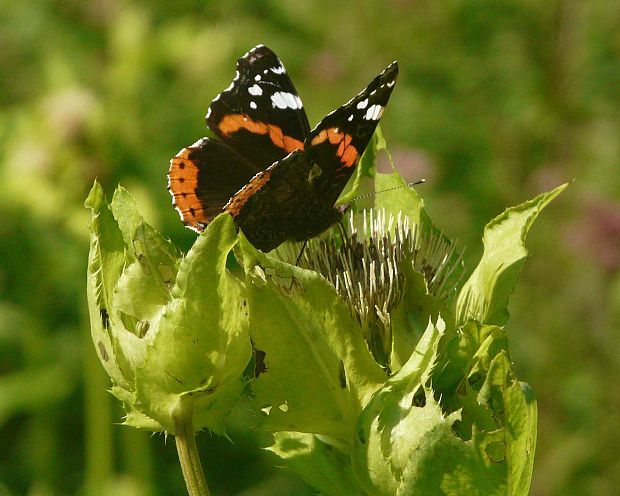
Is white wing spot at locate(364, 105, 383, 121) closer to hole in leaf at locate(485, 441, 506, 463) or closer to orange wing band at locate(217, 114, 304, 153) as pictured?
orange wing band at locate(217, 114, 304, 153)


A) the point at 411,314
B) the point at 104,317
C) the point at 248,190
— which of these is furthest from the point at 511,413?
the point at 248,190

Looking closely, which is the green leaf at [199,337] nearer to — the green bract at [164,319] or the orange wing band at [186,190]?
the green bract at [164,319]

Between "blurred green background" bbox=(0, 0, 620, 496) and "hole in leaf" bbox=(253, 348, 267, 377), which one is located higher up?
"blurred green background" bbox=(0, 0, 620, 496)

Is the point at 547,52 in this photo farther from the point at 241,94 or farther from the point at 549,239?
the point at 241,94

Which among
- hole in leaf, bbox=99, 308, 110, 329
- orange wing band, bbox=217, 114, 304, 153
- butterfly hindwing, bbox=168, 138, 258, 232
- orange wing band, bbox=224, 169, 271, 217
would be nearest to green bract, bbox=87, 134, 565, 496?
hole in leaf, bbox=99, 308, 110, 329

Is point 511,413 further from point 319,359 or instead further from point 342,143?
point 342,143

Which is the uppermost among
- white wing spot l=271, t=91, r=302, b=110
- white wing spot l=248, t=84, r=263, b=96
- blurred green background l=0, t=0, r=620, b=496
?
blurred green background l=0, t=0, r=620, b=496

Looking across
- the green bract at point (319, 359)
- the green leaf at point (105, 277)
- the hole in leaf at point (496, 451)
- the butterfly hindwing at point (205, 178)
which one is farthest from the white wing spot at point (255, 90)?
the hole in leaf at point (496, 451)
